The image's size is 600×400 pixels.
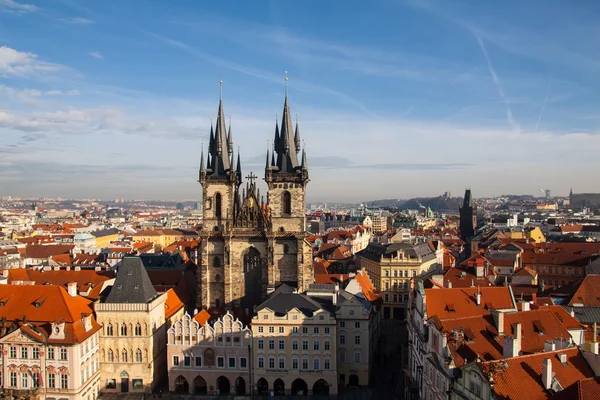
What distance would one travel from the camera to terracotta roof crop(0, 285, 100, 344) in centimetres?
6788

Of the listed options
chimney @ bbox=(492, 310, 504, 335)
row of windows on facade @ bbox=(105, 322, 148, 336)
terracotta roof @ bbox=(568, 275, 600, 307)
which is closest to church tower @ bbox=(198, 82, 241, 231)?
row of windows on facade @ bbox=(105, 322, 148, 336)

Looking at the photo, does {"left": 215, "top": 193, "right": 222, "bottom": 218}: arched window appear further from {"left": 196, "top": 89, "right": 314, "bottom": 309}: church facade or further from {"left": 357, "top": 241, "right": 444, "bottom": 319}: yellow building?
{"left": 357, "top": 241, "right": 444, "bottom": 319}: yellow building

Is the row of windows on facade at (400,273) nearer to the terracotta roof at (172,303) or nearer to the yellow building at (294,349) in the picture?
the terracotta roof at (172,303)

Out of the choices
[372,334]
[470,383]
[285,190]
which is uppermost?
[285,190]

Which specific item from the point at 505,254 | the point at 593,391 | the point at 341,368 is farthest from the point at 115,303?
the point at 505,254

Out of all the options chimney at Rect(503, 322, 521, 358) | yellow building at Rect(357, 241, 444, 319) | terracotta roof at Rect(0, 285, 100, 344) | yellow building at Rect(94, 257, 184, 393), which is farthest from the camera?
yellow building at Rect(357, 241, 444, 319)

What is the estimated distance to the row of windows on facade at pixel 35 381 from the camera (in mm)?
67250

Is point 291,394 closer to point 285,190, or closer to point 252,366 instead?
point 252,366

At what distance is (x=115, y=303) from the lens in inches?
2891

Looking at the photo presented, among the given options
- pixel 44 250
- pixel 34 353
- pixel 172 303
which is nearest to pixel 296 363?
pixel 172 303

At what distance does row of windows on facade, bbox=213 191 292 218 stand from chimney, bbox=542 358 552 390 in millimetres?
51470

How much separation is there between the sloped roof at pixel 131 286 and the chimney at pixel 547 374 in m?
48.0

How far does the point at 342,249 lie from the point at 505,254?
5406 cm

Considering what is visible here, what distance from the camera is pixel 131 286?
74562 millimetres
